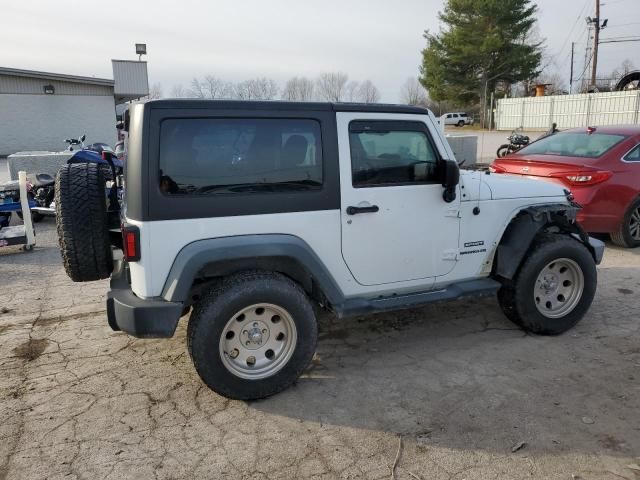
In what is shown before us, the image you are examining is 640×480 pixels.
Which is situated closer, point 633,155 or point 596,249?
point 596,249

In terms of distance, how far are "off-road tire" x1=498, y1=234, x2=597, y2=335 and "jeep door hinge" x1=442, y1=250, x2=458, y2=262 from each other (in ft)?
2.10

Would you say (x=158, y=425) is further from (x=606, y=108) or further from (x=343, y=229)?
(x=606, y=108)

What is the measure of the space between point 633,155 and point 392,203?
4996 mm

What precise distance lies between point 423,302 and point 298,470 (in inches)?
66.3

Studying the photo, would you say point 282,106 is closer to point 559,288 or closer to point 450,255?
point 450,255

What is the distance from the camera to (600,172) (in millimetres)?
6605

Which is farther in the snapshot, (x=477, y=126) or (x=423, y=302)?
(x=477, y=126)

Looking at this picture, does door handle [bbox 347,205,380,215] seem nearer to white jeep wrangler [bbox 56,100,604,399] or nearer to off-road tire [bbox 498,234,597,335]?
white jeep wrangler [bbox 56,100,604,399]

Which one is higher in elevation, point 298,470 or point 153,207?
point 153,207

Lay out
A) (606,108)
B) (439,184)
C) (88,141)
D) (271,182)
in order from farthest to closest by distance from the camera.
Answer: (606,108) < (88,141) < (439,184) < (271,182)

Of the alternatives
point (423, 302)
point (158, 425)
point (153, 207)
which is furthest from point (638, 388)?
point (153, 207)

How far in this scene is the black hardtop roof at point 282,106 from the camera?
3145 mm

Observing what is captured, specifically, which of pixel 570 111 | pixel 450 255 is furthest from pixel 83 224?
pixel 570 111

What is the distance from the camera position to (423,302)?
3.96 meters
